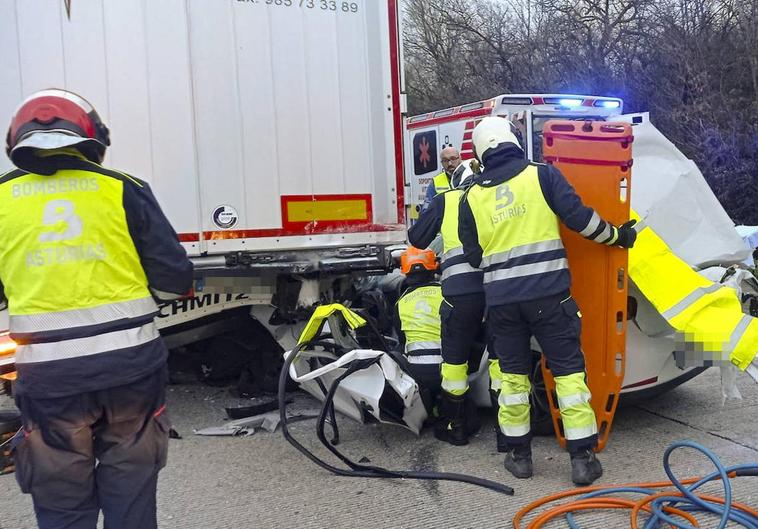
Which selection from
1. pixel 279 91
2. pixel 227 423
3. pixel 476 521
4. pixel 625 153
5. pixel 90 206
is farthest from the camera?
pixel 227 423

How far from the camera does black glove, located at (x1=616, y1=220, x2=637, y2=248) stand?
11.5 ft

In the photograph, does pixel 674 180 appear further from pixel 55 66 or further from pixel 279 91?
pixel 55 66

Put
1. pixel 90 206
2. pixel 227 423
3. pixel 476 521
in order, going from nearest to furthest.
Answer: pixel 90 206 → pixel 476 521 → pixel 227 423

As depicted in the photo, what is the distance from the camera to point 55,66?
3.92m

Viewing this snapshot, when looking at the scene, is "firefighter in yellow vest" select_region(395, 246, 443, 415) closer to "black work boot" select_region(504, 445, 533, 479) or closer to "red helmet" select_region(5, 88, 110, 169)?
"black work boot" select_region(504, 445, 533, 479)

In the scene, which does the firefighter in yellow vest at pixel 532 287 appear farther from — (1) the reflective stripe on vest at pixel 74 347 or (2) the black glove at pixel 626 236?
(1) the reflective stripe on vest at pixel 74 347

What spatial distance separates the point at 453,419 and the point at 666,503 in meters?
1.32

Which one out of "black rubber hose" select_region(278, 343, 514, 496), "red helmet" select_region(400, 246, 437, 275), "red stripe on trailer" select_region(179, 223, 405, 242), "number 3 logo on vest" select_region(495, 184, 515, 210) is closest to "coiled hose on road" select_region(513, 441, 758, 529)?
"black rubber hose" select_region(278, 343, 514, 496)

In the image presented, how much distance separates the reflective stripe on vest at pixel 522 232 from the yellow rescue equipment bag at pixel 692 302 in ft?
1.59

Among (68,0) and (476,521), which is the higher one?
(68,0)

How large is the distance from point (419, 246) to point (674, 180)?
151 cm

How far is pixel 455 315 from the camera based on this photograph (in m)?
4.00

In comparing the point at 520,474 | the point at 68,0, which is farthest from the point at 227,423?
the point at 68,0

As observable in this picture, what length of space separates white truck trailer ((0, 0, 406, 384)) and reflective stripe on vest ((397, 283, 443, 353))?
0.37 meters
